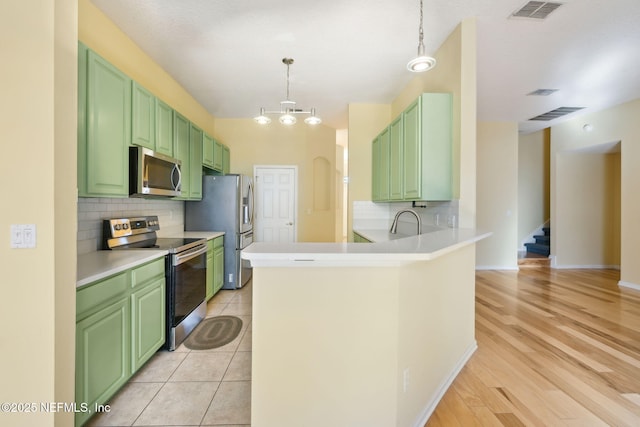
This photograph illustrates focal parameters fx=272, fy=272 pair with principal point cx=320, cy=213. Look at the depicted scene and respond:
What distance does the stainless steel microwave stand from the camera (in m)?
2.29

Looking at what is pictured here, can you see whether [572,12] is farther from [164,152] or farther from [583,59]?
[164,152]

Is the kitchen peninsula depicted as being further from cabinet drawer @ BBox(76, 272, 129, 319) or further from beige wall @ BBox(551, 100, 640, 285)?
beige wall @ BBox(551, 100, 640, 285)

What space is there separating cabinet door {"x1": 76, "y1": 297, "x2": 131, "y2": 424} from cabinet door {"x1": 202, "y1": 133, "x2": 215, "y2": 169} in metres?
2.59

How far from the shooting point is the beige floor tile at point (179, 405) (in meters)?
1.61

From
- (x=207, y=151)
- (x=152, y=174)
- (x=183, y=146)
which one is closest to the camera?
(x=152, y=174)

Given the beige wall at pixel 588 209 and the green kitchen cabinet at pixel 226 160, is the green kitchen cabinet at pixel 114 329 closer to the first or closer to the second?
the green kitchen cabinet at pixel 226 160

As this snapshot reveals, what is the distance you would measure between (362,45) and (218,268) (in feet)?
10.6

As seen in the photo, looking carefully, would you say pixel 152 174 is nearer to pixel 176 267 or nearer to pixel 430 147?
pixel 176 267

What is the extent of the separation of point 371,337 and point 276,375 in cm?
47

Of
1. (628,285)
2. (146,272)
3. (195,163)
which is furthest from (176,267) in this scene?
(628,285)

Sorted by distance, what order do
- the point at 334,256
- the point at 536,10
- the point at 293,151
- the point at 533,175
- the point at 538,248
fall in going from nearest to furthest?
the point at 334,256, the point at 536,10, the point at 293,151, the point at 538,248, the point at 533,175

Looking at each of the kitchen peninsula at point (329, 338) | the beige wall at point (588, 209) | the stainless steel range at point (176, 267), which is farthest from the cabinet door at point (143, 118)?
the beige wall at point (588, 209)

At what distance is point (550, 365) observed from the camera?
85.5 inches
